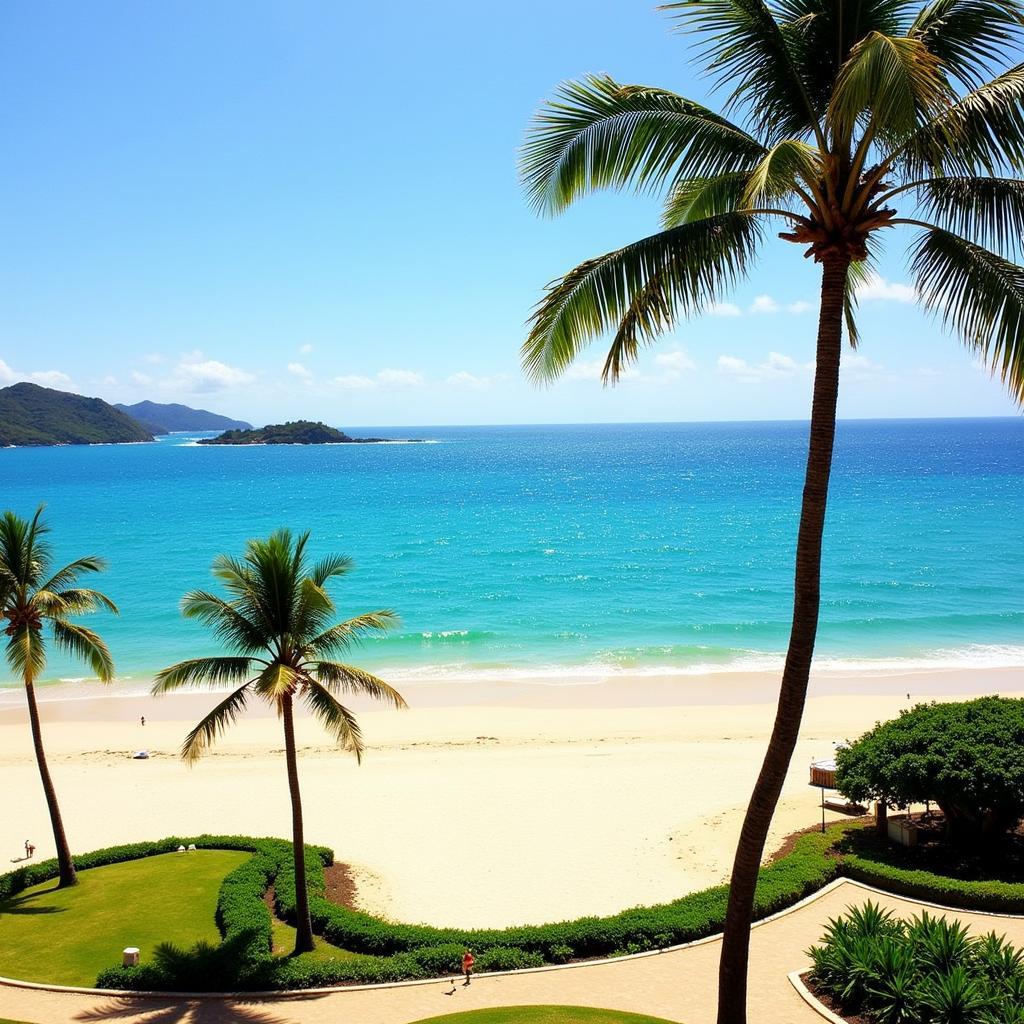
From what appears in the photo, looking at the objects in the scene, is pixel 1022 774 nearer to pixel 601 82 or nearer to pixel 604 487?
pixel 601 82

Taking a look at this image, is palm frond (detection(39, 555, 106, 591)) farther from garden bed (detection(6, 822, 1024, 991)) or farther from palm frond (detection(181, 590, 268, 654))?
garden bed (detection(6, 822, 1024, 991))

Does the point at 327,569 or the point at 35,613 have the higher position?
the point at 327,569

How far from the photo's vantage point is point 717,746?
28844mm

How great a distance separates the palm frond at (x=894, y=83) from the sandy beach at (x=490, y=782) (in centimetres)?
1551

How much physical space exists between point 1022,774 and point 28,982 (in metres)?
18.0

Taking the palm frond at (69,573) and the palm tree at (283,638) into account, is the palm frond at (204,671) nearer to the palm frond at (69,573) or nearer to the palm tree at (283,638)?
the palm tree at (283,638)

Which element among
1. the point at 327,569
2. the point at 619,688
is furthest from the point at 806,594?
the point at 619,688

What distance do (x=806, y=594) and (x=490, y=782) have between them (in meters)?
19.1

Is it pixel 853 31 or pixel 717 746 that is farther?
pixel 717 746

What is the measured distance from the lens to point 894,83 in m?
5.78

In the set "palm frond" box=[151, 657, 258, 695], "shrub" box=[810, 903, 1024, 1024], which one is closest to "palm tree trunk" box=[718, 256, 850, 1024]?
"shrub" box=[810, 903, 1024, 1024]

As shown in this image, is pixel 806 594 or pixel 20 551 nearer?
pixel 806 594

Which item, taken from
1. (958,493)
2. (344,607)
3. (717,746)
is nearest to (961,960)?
(717,746)

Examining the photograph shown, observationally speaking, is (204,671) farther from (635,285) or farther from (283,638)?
(635,285)
